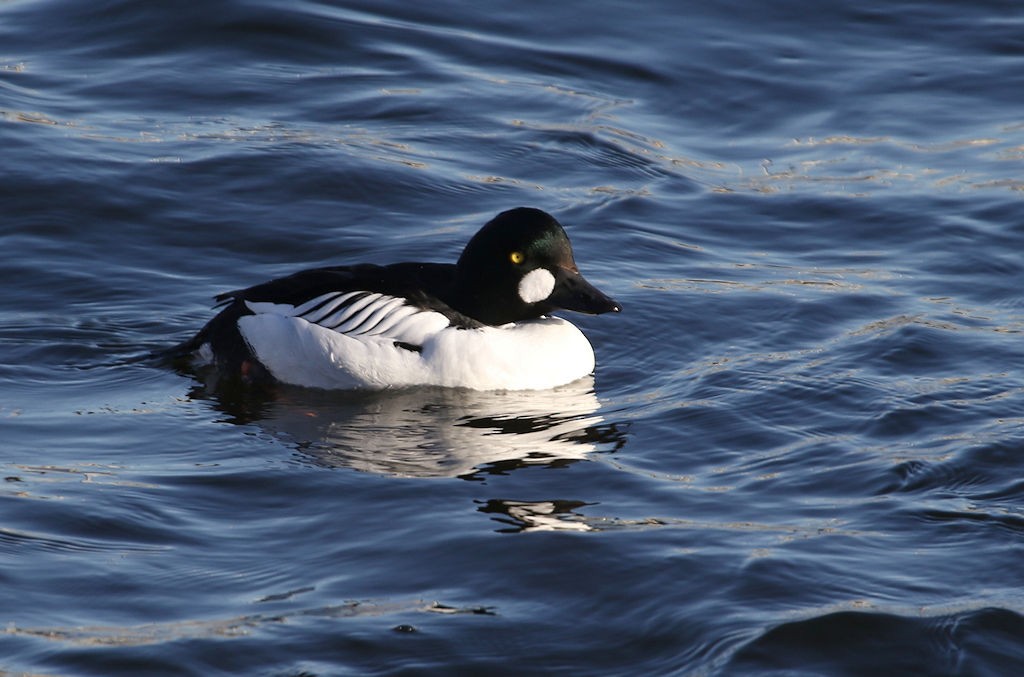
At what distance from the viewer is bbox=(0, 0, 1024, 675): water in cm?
604

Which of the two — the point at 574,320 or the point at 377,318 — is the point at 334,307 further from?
the point at 574,320

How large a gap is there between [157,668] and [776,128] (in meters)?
9.08

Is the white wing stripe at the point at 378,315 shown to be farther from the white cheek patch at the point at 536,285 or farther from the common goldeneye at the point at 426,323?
the white cheek patch at the point at 536,285

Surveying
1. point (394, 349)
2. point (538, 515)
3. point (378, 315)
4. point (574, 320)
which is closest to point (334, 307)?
point (378, 315)

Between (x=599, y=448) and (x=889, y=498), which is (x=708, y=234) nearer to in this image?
(x=599, y=448)

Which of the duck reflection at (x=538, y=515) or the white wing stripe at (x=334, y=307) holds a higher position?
the white wing stripe at (x=334, y=307)

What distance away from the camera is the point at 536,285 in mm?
9164

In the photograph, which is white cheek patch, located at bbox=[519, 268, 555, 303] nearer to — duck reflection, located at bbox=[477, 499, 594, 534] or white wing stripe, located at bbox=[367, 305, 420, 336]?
white wing stripe, located at bbox=[367, 305, 420, 336]

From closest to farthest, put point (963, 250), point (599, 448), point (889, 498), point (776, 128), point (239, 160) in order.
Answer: point (889, 498) < point (599, 448) < point (963, 250) < point (239, 160) < point (776, 128)

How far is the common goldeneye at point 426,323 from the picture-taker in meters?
8.92

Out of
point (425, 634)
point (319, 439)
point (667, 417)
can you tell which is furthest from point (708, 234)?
point (425, 634)

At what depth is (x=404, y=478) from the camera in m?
7.48

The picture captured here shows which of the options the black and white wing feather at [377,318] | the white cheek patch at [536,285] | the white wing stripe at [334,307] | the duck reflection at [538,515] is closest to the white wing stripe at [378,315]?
the black and white wing feather at [377,318]

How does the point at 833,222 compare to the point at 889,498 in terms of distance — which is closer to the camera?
the point at 889,498
